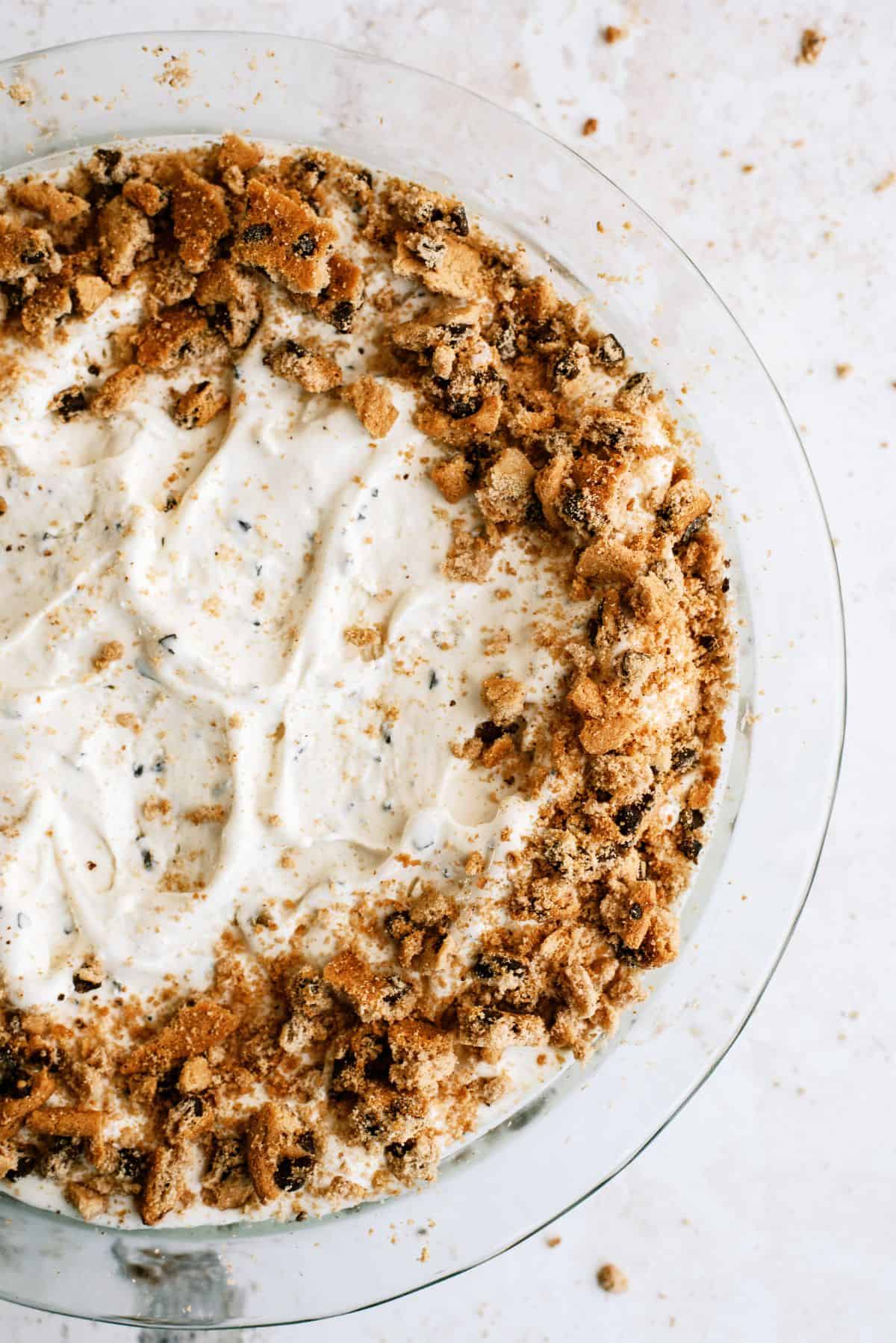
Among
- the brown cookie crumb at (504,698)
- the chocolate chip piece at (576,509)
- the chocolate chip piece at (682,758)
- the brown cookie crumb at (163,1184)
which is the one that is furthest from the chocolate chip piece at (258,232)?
the brown cookie crumb at (163,1184)

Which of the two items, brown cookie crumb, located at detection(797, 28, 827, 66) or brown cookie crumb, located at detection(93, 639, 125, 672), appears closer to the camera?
brown cookie crumb, located at detection(93, 639, 125, 672)

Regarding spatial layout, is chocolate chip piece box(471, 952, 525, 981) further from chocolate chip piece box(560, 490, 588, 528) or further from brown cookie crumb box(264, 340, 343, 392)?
brown cookie crumb box(264, 340, 343, 392)

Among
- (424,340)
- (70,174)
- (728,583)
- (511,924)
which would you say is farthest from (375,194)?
(511,924)


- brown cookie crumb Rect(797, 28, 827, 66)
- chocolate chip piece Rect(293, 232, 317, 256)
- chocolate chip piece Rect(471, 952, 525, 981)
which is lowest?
chocolate chip piece Rect(471, 952, 525, 981)

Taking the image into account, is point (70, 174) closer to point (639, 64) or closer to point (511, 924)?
point (639, 64)

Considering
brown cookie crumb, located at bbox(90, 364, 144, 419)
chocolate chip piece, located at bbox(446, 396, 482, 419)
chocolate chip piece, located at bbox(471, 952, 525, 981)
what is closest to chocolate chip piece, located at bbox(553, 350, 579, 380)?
chocolate chip piece, located at bbox(446, 396, 482, 419)

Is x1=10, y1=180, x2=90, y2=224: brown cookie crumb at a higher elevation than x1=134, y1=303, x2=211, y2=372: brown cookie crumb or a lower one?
higher

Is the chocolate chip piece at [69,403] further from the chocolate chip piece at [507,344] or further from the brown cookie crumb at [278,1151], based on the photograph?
the brown cookie crumb at [278,1151]
